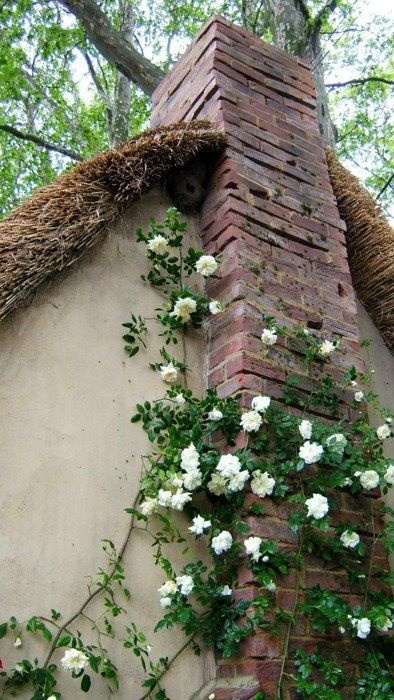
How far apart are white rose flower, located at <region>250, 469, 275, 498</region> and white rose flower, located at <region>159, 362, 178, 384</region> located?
0.57 meters

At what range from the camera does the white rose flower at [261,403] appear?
2518 mm

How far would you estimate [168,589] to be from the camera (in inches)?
92.0

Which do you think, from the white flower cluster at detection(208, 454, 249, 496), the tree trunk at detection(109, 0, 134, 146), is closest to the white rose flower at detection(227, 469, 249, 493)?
the white flower cluster at detection(208, 454, 249, 496)

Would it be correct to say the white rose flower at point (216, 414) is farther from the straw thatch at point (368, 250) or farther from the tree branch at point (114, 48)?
the tree branch at point (114, 48)

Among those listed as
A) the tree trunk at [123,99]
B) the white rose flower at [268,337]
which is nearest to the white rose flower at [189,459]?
the white rose flower at [268,337]

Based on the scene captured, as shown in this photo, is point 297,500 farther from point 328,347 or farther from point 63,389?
point 63,389

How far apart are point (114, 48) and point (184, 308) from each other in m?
4.20

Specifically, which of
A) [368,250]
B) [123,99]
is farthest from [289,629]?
[123,99]

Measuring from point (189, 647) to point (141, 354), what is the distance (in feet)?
3.80

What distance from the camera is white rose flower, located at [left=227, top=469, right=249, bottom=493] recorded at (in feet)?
7.86

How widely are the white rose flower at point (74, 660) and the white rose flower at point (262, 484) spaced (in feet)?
2.67

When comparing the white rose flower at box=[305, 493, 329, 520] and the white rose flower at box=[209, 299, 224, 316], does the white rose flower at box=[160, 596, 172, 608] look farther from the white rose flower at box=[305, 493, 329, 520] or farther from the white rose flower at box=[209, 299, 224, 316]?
the white rose flower at box=[209, 299, 224, 316]

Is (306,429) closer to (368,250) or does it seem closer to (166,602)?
→ (166,602)

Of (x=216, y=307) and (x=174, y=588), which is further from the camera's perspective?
(x=216, y=307)
